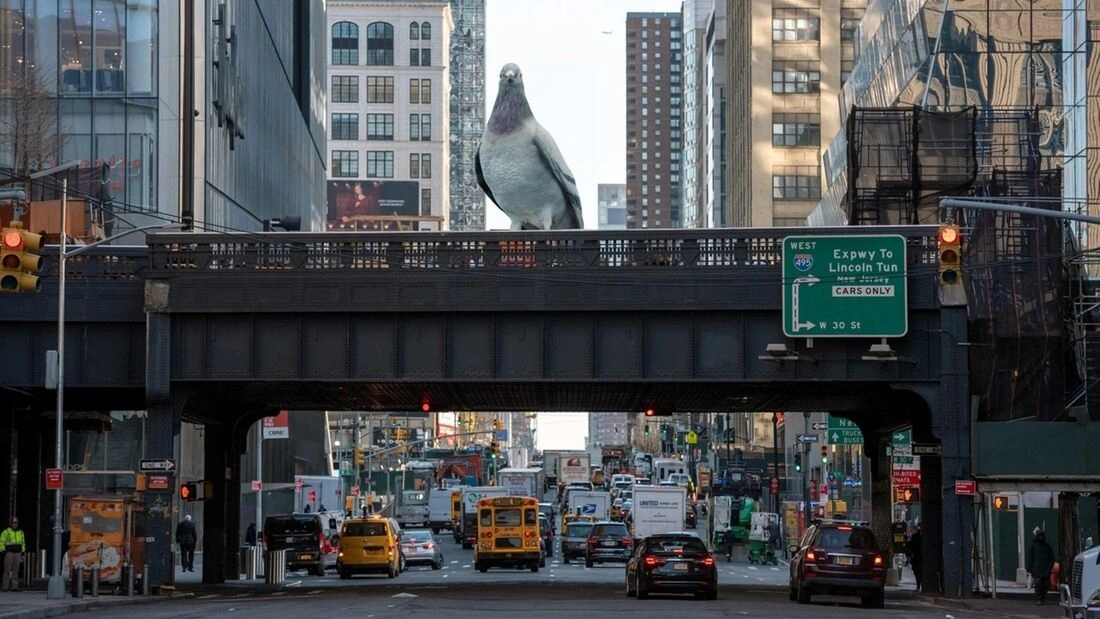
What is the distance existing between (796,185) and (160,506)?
100178 mm

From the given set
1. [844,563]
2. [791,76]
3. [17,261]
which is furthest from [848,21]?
[17,261]

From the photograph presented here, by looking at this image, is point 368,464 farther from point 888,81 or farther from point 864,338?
point 864,338

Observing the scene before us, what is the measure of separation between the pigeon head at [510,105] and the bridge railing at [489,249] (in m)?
4.87

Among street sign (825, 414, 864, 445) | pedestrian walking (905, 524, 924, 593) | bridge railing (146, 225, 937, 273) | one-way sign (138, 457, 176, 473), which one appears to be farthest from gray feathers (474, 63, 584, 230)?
street sign (825, 414, 864, 445)

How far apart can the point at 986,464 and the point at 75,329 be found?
68.9 feet

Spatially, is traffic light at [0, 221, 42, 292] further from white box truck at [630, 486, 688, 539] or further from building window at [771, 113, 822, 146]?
building window at [771, 113, 822, 146]

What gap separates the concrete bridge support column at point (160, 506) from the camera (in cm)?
3856

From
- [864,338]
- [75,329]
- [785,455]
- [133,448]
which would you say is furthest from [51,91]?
[785,455]

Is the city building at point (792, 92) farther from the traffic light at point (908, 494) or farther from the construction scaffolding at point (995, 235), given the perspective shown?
the construction scaffolding at point (995, 235)

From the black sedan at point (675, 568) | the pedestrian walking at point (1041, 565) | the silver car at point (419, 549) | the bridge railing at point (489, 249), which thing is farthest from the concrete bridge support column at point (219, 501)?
the pedestrian walking at point (1041, 565)

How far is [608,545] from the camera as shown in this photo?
60750 millimetres

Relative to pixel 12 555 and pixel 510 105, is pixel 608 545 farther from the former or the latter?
pixel 12 555

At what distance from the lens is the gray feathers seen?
42.1 metres

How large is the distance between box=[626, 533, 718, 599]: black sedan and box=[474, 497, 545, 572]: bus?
20462 mm
